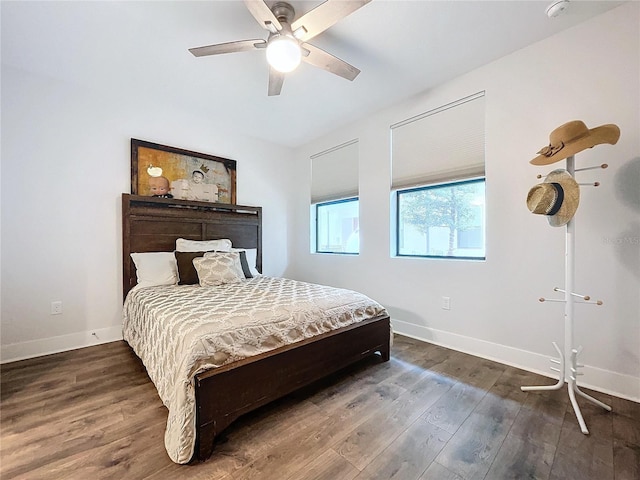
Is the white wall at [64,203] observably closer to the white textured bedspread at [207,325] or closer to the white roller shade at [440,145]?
the white textured bedspread at [207,325]

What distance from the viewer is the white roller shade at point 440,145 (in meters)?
2.56

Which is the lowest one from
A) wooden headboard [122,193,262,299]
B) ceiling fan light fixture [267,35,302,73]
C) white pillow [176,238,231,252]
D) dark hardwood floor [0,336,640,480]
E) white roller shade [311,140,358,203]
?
dark hardwood floor [0,336,640,480]

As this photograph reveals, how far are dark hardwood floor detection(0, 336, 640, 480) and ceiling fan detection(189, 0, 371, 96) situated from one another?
231 cm

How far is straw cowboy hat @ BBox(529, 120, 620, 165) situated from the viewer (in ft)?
5.24

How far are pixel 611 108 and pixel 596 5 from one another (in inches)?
27.5

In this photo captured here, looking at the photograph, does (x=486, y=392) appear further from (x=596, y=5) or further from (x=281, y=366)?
(x=596, y=5)

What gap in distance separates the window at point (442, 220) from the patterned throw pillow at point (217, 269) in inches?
75.9

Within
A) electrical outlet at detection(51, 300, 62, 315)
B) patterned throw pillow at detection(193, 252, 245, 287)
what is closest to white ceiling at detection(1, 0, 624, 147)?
patterned throw pillow at detection(193, 252, 245, 287)

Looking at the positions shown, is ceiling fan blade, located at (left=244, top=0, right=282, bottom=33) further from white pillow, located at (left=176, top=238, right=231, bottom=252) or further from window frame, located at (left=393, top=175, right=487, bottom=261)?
white pillow, located at (left=176, top=238, right=231, bottom=252)

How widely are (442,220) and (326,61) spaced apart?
1.90 meters

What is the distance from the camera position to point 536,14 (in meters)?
1.92

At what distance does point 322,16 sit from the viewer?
63.5 inches

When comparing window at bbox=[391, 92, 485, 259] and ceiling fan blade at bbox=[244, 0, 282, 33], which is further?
window at bbox=[391, 92, 485, 259]

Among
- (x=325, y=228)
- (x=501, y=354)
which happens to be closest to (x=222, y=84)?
(x=325, y=228)
